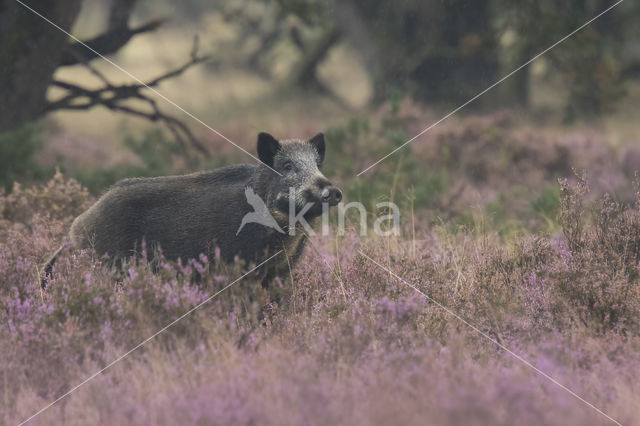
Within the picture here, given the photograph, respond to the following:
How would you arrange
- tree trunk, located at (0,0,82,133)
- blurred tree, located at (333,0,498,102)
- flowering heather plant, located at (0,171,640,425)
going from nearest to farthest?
flowering heather plant, located at (0,171,640,425) → tree trunk, located at (0,0,82,133) → blurred tree, located at (333,0,498,102)

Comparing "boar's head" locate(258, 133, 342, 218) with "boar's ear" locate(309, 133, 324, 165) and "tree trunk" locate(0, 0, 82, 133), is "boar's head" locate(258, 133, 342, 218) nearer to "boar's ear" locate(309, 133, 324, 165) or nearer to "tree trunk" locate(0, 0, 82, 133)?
"boar's ear" locate(309, 133, 324, 165)

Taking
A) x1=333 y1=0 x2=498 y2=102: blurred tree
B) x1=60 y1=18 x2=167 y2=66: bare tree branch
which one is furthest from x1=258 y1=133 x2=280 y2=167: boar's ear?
x1=333 y1=0 x2=498 y2=102: blurred tree

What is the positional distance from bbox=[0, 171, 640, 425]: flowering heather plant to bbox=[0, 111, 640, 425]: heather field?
0.01 metres

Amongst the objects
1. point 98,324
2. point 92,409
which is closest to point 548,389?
point 92,409

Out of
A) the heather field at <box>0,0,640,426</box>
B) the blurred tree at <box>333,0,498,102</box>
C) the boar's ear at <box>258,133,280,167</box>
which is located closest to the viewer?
the heather field at <box>0,0,640,426</box>

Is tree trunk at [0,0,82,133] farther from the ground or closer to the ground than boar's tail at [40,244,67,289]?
farther from the ground

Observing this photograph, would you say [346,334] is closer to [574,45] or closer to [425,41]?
[574,45]

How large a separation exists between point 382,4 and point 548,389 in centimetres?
1473

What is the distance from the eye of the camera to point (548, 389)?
→ 4.11 m

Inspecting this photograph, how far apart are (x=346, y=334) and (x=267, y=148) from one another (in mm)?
1630

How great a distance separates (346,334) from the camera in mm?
4664

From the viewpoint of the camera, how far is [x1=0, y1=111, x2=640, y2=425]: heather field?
12.6 ft

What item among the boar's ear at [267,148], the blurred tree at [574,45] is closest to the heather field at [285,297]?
the boar's ear at [267,148]

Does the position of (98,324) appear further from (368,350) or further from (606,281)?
(606,281)
